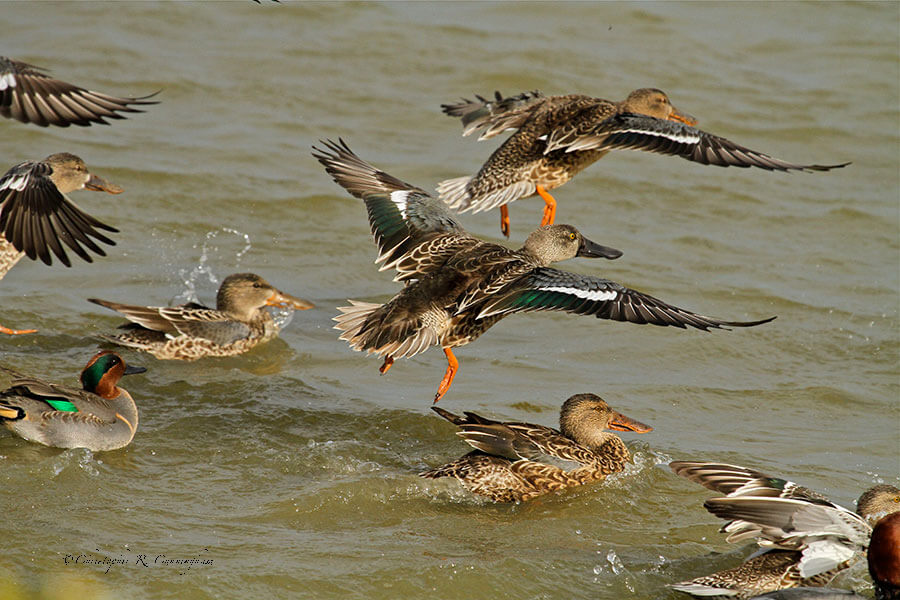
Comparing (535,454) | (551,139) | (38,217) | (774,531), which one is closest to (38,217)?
(38,217)

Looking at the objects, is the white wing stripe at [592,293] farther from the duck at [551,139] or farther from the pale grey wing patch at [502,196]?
the pale grey wing patch at [502,196]

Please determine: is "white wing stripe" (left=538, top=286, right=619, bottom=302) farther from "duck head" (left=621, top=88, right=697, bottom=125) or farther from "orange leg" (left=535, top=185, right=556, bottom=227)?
"duck head" (left=621, top=88, right=697, bottom=125)

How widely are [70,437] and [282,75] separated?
7942 mm

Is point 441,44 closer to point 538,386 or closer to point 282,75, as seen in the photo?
point 282,75

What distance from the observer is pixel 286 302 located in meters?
8.16

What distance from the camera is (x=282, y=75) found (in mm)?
13078

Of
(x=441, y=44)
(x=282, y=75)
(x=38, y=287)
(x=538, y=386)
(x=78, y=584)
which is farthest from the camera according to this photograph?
(x=441, y=44)

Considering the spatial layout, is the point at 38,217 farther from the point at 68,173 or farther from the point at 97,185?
the point at 97,185

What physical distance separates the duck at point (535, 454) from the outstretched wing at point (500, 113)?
326 centimetres

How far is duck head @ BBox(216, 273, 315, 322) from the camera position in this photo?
8.01 metres

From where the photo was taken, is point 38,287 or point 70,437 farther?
point 38,287

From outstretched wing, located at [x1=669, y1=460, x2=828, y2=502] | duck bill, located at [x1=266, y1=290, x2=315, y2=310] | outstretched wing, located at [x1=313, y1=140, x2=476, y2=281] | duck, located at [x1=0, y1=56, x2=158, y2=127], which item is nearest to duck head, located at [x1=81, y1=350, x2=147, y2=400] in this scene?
duck, located at [x1=0, y1=56, x2=158, y2=127]

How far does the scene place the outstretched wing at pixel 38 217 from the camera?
6.12m

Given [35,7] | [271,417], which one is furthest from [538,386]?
[35,7]
